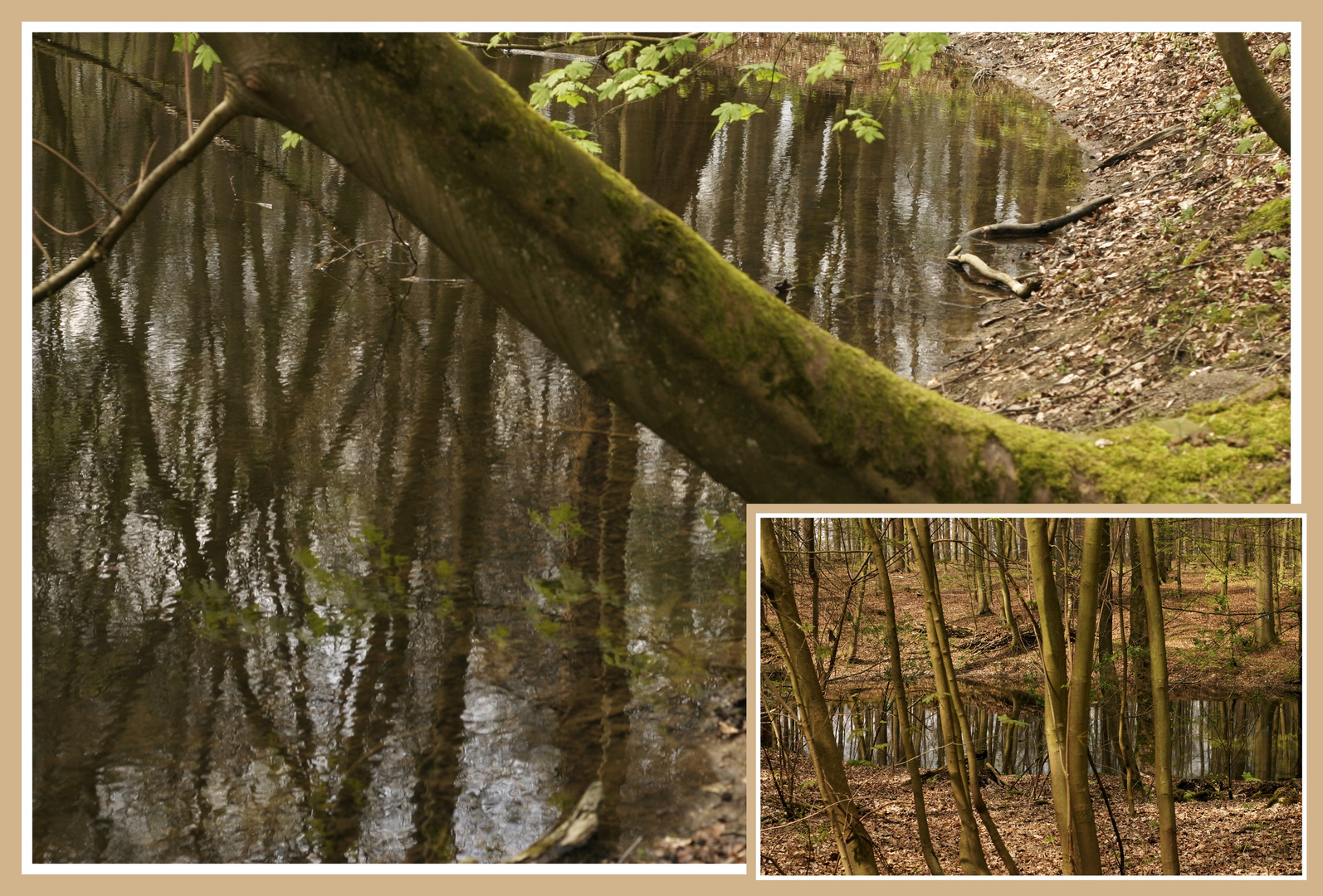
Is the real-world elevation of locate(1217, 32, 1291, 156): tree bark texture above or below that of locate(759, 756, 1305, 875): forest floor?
above

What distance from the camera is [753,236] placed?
11.4 m

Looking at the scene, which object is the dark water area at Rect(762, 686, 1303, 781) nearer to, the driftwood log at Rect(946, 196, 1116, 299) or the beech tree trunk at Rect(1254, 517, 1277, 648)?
the beech tree trunk at Rect(1254, 517, 1277, 648)

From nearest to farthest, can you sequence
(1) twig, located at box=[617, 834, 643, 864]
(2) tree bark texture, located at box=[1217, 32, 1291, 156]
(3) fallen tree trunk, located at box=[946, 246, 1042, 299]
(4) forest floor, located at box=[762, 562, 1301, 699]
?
(4) forest floor, located at box=[762, 562, 1301, 699] → (1) twig, located at box=[617, 834, 643, 864] → (2) tree bark texture, located at box=[1217, 32, 1291, 156] → (3) fallen tree trunk, located at box=[946, 246, 1042, 299]

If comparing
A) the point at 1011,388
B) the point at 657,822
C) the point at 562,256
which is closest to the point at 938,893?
the point at 657,822

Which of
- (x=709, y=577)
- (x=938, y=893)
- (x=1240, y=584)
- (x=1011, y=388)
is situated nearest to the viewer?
(x=938, y=893)

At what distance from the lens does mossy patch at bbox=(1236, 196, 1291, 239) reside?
21.9 feet

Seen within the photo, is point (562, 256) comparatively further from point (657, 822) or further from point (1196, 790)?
point (1196, 790)

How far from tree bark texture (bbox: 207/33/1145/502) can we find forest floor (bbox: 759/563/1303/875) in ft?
2.42

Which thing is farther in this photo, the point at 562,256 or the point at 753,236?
the point at 753,236

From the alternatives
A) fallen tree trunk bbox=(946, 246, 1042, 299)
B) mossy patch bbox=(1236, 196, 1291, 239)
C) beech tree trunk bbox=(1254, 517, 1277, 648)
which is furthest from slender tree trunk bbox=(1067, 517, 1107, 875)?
fallen tree trunk bbox=(946, 246, 1042, 299)

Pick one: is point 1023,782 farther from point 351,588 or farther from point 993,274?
point 993,274

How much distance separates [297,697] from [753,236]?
27.0 ft

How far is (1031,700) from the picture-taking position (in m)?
3.69

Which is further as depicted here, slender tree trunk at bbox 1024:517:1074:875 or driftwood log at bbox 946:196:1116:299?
driftwood log at bbox 946:196:1116:299
